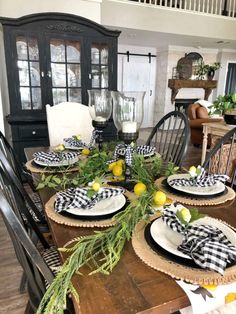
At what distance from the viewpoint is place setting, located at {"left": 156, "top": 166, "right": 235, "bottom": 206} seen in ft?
3.68

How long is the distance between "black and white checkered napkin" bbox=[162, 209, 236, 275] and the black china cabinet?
2.83m

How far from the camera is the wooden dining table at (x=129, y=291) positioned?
0.58 m

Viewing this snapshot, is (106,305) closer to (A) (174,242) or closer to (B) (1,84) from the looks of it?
(A) (174,242)

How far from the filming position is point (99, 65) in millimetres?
3498

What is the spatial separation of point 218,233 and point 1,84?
3691 mm

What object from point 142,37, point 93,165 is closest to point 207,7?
point 142,37

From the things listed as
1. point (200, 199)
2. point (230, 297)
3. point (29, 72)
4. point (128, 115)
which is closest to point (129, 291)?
point (230, 297)

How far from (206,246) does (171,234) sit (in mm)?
173

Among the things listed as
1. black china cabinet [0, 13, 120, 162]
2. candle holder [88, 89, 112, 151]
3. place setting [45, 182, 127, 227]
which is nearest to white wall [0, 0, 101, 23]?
black china cabinet [0, 13, 120, 162]

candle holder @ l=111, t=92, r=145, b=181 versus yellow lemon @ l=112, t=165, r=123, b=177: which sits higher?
candle holder @ l=111, t=92, r=145, b=181

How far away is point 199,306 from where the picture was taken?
620mm

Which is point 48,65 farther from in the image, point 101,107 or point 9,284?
point 9,284

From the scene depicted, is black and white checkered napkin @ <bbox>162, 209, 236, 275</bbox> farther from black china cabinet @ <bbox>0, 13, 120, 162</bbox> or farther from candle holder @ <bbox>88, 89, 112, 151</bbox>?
black china cabinet @ <bbox>0, 13, 120, 162</bbox>

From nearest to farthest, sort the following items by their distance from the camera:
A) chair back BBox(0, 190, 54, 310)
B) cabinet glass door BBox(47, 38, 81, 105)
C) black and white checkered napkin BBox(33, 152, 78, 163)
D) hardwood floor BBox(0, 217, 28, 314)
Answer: chair back BBox(0, 190, 54, 310), hardwood floor BBox(0, 217, 28, 314), black and white checkered napkin BBox(33, 152, 78, 163), cabinet glass door BBox(47, 38, 81, 105)
